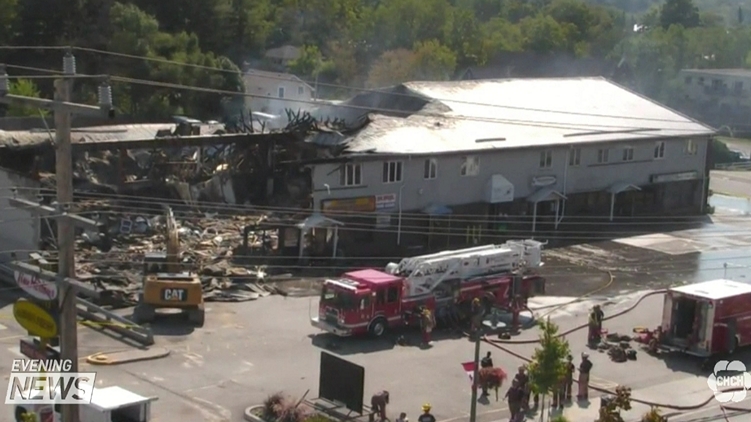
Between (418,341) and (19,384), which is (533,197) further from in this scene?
(19,384)

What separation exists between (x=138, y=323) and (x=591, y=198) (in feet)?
75.1

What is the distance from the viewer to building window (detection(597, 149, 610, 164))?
154 feet

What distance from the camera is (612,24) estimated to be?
134m

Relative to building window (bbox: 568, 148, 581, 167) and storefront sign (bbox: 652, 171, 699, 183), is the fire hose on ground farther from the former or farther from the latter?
storefront sign (bbox: 652, 171, 699, 183)

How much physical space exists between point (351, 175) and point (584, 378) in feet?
52.0

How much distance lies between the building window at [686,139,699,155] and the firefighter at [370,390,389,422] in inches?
1184

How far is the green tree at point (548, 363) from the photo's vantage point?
22.6 m

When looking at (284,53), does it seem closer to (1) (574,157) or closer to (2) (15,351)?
(1) (574,157)

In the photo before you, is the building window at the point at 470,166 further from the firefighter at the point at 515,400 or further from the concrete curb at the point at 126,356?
the firefighter at the point at 515,400

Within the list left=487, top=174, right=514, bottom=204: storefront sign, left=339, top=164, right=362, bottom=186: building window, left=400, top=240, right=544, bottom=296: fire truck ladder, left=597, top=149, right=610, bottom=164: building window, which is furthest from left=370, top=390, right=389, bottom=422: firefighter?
left=597, top=149, right=610, bottom=164: building window

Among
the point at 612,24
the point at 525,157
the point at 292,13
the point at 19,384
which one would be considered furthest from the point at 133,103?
the point at 612,24

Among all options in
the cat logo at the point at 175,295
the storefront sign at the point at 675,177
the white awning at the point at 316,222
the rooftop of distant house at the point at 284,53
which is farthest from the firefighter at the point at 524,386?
the rooftop of distant house at the point at 284,53

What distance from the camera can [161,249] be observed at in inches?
1442

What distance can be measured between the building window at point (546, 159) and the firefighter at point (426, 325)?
1674 cm
